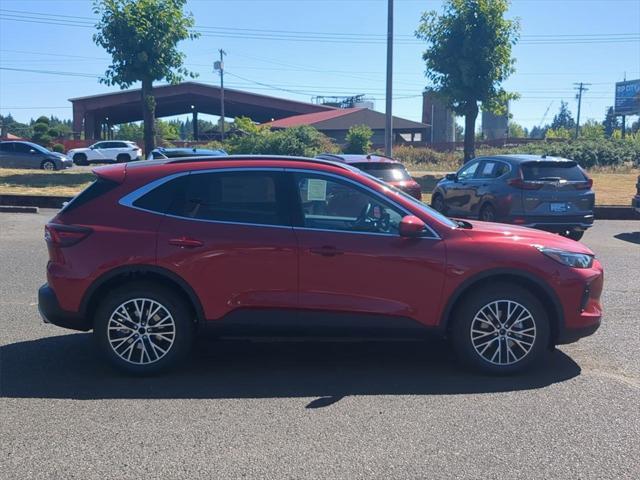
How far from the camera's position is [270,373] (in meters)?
5.34

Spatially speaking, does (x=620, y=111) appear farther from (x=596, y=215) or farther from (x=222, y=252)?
(x=222, y=252)

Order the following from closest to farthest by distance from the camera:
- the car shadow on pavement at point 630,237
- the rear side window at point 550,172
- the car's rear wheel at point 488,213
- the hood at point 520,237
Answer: the hood at point 520,237 → the rear side window at point 550,172 → the car's rear wheel at point 488,213 → the car shadow on pavement at point 630,237

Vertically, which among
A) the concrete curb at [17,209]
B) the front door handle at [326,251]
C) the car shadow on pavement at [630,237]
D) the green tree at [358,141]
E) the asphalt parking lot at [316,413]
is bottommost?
the asphalt parking lot at [316,413]

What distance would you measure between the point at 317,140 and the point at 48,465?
29.8 meters

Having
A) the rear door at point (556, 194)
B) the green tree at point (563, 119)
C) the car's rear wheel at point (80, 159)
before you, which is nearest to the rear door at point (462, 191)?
the rear door at point (556, 194)

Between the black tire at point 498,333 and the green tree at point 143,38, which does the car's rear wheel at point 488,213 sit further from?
the green tree at point 143,38

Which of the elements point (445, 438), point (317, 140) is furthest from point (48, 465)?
point (317, 140)

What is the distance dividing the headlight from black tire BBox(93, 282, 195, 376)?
115 inches

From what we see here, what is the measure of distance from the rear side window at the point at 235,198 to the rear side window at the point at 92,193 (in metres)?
0.57

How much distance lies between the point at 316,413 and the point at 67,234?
2.41 meters

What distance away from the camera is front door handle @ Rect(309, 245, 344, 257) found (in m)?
5.10

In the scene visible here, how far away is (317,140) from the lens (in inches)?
1293

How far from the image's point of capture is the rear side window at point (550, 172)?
12051mm

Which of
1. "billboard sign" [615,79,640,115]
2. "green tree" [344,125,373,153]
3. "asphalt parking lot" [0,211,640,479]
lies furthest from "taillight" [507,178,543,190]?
"billboard sign" [615,79,640,115]
